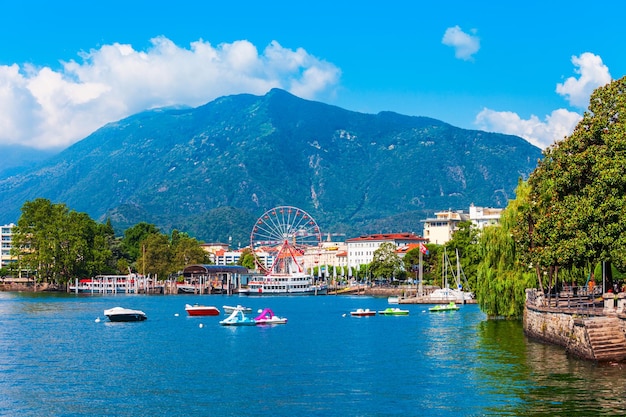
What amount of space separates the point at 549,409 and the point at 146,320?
64126mm

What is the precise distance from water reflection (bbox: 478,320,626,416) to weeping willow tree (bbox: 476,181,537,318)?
40.8ft

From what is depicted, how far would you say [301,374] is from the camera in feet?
141

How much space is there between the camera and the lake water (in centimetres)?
3331

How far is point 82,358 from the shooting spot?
51.5 m

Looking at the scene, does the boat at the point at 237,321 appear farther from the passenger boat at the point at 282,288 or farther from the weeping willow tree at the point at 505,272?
the passenger boat at the point at 282,288

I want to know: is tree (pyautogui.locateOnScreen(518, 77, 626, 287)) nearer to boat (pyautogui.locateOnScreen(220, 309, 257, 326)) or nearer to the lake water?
the lake water

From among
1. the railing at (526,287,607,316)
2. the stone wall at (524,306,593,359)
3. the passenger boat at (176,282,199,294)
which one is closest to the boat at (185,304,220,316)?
the railing at (526,287,607,316)

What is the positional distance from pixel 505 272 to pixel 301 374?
27932mm

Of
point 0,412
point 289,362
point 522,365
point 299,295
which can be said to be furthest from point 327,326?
point 299,295

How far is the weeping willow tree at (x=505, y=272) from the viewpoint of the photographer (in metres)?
63.7

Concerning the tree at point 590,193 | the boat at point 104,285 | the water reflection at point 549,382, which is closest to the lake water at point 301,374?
the water reflection at point 549,382

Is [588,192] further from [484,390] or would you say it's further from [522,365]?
[484,390]

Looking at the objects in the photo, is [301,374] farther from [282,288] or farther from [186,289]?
[186,289]

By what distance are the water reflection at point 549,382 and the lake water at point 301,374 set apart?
0.05 meters
